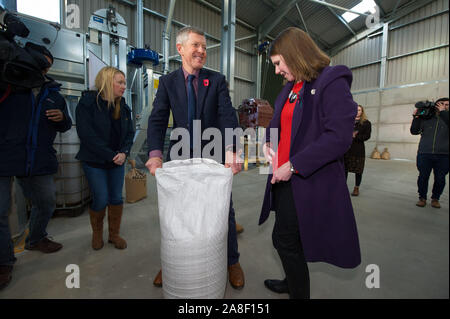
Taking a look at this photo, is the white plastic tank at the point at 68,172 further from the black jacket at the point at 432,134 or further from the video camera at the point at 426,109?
the black jacket at the point at 432,134

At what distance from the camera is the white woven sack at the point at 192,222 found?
1.04m

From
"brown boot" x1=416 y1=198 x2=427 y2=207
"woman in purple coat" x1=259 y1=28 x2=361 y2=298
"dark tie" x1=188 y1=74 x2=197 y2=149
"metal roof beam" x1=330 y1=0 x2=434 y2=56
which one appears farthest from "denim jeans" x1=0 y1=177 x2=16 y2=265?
"metal roof beam" x1=330 y1=0 x2=434 y2=56

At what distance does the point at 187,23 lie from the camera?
892 centimetres

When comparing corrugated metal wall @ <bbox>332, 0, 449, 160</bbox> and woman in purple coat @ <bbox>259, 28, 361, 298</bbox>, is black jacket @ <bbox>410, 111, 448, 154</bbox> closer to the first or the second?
woman in purple coat @ <bbox>259, 28, 361, 298</bbox>

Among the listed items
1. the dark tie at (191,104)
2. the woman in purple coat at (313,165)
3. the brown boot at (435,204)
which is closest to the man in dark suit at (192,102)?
the dark tie at (191,104)

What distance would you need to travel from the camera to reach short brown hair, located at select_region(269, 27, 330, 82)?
0.98 m

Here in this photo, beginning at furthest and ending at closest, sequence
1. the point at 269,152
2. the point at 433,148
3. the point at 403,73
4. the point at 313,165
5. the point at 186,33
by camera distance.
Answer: the point at 403,73 < the point at 433,148 < the point at 186,33 < the point at 269,152 < the point at 313,165

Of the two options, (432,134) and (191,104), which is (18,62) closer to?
A: (191,104)

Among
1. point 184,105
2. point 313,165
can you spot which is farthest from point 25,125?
point 313,165

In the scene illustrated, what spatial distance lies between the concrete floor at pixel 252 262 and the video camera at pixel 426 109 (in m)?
1.29

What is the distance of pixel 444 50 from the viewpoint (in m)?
9.04

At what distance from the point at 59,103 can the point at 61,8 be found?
6240mm

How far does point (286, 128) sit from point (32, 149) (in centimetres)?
178

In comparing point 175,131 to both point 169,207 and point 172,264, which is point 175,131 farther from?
point 172,264
